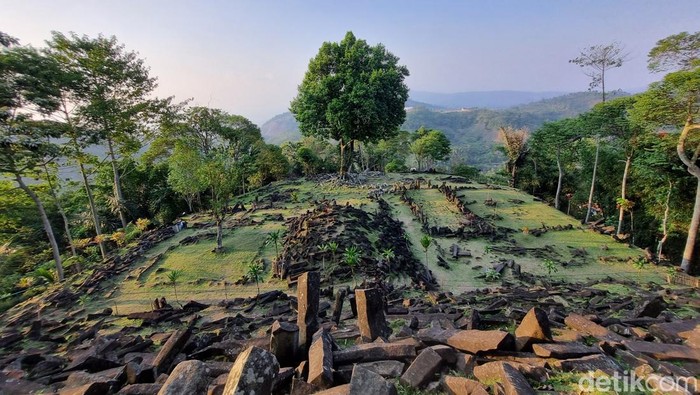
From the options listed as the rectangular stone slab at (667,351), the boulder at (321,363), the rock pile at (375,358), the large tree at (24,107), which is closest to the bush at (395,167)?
the large tree at (24,107)

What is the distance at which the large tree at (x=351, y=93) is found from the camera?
28888mm

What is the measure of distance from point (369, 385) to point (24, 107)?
19.9m

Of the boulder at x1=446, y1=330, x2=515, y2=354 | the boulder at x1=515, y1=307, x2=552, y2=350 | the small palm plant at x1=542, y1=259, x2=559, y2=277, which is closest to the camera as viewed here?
the boulder at x1=446, y1=330, x2=515, y2=354

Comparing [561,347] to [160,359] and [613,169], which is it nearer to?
[160,359]

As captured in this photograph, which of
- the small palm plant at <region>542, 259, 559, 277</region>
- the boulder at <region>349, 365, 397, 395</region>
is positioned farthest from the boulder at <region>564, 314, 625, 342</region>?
the small palm plant at <region>542, 259, 559, 277</region>

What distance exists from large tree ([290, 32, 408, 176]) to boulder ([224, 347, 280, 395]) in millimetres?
26853

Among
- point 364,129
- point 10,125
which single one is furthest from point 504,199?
point 10,125

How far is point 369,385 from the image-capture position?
10.4 feet

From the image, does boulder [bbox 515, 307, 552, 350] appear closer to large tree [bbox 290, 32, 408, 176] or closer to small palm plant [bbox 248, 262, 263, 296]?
small palm plant [bbox 248, 262, 263, 296]

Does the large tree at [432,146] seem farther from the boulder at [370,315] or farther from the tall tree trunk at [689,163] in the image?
the boulder at [370,315]

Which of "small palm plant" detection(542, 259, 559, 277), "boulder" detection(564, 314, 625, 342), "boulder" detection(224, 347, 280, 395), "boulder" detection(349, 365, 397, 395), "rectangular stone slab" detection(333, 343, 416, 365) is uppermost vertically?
"boulder" detection(224, 347, 280, 395)

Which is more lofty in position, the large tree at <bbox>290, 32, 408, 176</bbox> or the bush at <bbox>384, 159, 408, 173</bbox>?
the large tree at <bbox>290, 32, 408, 176</bbox>

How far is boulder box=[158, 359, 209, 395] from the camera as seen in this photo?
9.91 ft

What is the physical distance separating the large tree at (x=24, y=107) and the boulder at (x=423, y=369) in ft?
55.9
